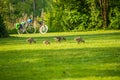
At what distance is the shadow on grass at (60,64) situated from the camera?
39.2ft

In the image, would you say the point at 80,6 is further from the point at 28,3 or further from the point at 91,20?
the point at 28,3

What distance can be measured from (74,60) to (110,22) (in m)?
26.8

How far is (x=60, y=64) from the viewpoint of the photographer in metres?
14.2

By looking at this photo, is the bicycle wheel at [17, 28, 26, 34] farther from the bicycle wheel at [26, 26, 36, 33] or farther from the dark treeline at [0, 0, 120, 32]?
the dark treeline at [0, 0, 120, 32]

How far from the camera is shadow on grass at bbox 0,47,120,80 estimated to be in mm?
11961

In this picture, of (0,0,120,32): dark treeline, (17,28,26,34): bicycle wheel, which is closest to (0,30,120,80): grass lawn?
(17,28,26,34): bicycle wheel

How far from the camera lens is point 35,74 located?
1227cm

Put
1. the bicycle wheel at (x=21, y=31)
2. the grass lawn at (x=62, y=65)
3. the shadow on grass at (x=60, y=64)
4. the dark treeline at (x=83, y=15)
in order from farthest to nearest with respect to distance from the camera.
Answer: the dark treeline at (x=83, y=15), the bicycle wheel at (x=21, y=31), the shadow on grass at (x=60, y=64), the grass lawn at (x=62, y=65)

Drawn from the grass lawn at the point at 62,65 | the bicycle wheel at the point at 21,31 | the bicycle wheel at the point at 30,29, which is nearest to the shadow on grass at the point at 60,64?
the grass lawn at the point at 62,65

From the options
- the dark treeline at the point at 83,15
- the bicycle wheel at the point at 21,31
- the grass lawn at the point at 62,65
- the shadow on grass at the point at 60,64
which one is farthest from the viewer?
the dark treeline at the point at 83,15

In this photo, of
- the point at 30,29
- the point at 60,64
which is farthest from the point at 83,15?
the point at 60,64

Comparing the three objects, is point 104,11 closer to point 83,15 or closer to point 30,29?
point 83,15

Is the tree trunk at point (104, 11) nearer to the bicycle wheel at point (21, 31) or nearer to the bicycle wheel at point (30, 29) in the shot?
the bicycle wheel at point (30, 29)

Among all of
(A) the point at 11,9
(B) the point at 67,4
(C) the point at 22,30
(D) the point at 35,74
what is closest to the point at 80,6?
(B) the point at 67,4
